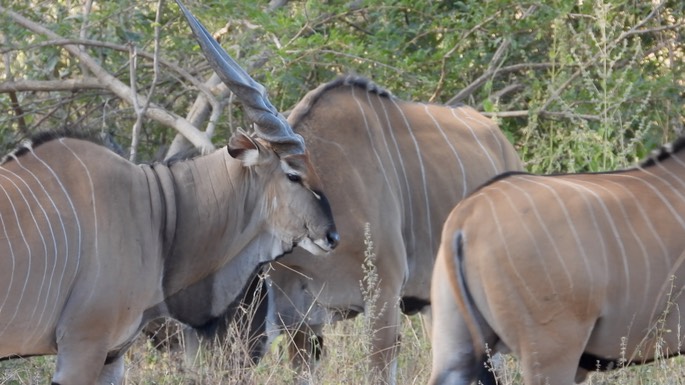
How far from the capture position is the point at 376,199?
4359 millimetres

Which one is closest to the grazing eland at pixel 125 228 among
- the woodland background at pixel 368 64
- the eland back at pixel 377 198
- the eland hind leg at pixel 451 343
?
the eland back at pixel 377 198

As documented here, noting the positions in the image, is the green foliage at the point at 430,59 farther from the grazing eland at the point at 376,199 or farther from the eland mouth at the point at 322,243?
the eland mouth at the point at 322,243

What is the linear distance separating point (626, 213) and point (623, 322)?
→ 0.32 metres

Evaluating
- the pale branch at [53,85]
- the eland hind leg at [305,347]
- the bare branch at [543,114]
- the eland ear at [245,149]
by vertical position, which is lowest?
the eland hind leg at [305,347]

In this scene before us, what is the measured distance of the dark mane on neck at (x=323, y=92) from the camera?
14.6 ft

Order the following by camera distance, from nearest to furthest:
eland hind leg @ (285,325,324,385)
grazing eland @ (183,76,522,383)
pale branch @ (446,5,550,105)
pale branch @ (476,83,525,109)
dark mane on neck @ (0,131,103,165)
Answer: dark mane on neck @ (0,131,103,165)
grazing eland @ (183,76,522,383)
eland hind leg @ (285,325,324,385)
pale branch @ (446,5,550,105)
pale branch @ (476,83,525,109)

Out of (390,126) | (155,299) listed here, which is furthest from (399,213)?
(155,299)

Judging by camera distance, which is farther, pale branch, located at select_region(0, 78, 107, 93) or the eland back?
pale branch, located at select_region(0, 78, 107, 93)

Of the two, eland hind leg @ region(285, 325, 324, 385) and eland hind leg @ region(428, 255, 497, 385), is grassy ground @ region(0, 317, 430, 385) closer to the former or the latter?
eland hind leg @ region(285, 325, 324, 385)

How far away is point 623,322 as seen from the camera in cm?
318

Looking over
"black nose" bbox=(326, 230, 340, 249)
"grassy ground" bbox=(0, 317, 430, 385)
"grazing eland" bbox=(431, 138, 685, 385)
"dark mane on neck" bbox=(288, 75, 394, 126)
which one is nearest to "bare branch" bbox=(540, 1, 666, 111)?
"dark mane on neck" bbox=(288, 75, 394, 126)

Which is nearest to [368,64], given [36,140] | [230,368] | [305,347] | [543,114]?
[543,114]

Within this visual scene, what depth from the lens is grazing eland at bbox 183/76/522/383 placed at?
13.9 ft

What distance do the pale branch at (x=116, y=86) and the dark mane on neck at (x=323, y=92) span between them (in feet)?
3.30
